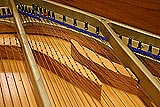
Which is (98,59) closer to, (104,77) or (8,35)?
(104,77)

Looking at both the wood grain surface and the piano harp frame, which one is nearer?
the piano harp frame

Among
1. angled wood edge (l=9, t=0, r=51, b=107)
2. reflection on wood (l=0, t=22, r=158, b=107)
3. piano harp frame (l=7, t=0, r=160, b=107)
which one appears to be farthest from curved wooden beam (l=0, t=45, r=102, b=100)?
angled wood edge (l=9, t=0, r=51, b=107)

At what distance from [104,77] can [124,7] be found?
957mm

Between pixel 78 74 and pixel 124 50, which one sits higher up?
pixel 124 50

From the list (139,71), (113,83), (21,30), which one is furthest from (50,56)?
(139,71)

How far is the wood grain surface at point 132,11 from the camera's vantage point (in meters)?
1.41

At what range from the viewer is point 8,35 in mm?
3082

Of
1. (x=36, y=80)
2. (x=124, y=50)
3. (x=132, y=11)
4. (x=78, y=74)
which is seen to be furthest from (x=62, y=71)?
(x=36, y=80)

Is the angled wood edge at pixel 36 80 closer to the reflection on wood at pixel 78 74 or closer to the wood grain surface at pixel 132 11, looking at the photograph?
the wood grain surface at pixel 132 11

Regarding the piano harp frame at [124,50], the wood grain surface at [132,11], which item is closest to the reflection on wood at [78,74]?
the wood grain surface at [132,11]

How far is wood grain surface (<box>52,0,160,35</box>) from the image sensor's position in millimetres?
1406

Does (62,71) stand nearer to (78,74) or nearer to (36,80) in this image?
(78,74)

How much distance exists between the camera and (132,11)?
1.50m

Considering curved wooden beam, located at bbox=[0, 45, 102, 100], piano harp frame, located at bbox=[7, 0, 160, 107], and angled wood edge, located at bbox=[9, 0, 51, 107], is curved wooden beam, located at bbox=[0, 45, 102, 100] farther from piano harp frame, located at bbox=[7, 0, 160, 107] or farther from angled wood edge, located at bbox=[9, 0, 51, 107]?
angled wood edge, located at bbox=[9, 0, 51, 107]
